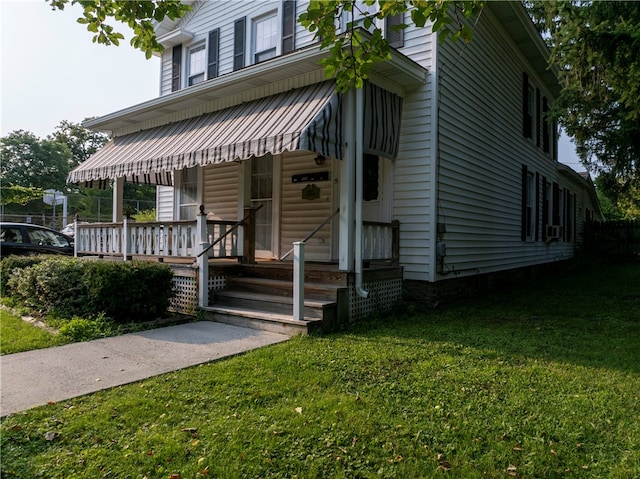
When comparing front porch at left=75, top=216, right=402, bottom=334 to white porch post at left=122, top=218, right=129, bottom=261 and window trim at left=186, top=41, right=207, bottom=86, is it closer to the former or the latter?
white porch post at left=122, top=218, right=129, bottom=261

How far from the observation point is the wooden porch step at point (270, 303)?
20.0ft

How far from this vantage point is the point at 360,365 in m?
4.43

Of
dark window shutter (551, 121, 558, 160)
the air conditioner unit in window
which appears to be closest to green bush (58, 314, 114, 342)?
the air conditioner unit in window

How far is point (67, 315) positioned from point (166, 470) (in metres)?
4.94

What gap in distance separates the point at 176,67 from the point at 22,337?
952 centimetres

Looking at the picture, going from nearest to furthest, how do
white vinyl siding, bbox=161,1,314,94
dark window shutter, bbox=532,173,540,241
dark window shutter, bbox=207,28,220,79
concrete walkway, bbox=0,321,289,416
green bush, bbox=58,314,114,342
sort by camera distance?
1. concrete walkway, bbox=0,321,289,416
2. green bush, bbox=58,314,114,342
3. white vinyl siding, bbox=161,1,314,94
4. dark window shutter, bbox=207,28,220,79
5. dark window shutter, bbox=532,173,540,241

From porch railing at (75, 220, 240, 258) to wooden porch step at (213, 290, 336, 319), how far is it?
95 centimetres

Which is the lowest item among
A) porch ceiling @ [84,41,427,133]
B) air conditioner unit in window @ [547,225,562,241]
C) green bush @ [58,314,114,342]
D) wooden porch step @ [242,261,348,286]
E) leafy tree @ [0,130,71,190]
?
green bush @ [58,314,114,342]

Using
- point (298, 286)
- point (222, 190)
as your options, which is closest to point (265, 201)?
point (222, 190)

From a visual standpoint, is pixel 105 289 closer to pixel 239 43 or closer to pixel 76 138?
pixel 239 43

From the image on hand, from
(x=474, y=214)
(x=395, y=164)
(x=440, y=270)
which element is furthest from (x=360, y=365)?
(x=474, y=214)

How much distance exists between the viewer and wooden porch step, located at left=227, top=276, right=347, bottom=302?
644 centimetres

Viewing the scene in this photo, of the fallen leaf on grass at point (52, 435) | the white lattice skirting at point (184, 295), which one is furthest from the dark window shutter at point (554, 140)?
the fallen leaf on grass at point (52, 435)

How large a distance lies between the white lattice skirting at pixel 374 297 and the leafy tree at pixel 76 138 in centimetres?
5093
